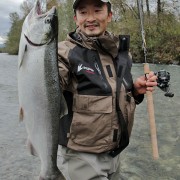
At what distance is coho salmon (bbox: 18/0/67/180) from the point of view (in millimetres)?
2256

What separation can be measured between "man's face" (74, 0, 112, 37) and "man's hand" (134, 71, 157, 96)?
1.85 ft

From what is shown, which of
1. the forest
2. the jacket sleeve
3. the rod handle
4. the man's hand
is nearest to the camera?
the jacket sleeve

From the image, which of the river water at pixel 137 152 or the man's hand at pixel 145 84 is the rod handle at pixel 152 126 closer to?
the man's hand at pixel 145 84

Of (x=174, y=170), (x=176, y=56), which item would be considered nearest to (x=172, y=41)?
(x=176, y=56)

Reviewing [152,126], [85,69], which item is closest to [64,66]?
[85,69]

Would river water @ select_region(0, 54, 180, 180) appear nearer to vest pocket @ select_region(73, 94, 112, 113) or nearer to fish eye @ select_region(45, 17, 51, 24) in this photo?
vest pocket @ select_region(73, 94, 112, 113)

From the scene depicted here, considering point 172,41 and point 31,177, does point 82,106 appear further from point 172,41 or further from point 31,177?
→ point 172,41

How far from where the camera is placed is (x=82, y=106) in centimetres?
278

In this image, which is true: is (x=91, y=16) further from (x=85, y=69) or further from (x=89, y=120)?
(x=89, y=120)

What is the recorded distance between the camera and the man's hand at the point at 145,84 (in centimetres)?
310

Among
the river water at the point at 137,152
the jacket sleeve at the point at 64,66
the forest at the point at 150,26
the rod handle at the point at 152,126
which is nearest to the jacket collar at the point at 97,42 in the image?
the jacket sleeve at the point at 64,66

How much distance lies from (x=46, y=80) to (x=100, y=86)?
1.90 feet

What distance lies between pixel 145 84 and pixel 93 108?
61 cm

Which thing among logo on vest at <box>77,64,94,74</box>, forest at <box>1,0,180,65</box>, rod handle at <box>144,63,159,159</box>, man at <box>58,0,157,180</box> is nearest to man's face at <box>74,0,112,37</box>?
man at <box>58,0,157,180</box>
